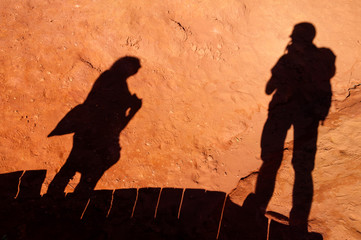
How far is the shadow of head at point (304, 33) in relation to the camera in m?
5.23

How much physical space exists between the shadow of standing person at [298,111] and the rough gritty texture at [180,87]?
13 centimetres

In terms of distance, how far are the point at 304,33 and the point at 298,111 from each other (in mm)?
2265

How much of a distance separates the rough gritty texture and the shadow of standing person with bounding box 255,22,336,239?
0.13 metres

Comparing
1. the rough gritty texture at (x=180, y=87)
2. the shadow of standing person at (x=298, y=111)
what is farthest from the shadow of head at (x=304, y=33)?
the rough gritty texture at (x=180, y=87)

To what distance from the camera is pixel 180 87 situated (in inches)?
173

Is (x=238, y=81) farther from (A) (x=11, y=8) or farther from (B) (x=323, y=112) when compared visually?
(A) (x=11, y=8)

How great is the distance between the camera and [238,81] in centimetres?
465

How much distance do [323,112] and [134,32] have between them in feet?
13.6

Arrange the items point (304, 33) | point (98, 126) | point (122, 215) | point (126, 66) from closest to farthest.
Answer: point (122, 215) → point (98, 126) → point (126, 66) → point (304, 33)

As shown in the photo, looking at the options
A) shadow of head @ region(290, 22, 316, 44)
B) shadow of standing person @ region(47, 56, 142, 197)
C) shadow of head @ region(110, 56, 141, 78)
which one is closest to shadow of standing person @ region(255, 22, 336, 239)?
shadow of head @ region(290, 22, 316, 44)

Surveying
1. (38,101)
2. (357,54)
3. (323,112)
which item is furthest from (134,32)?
(357,54)

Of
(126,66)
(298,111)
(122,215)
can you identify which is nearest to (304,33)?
(298,111)

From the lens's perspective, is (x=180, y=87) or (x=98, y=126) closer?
(x=98, y=126)

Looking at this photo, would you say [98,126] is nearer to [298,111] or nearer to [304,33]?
[298,111]
